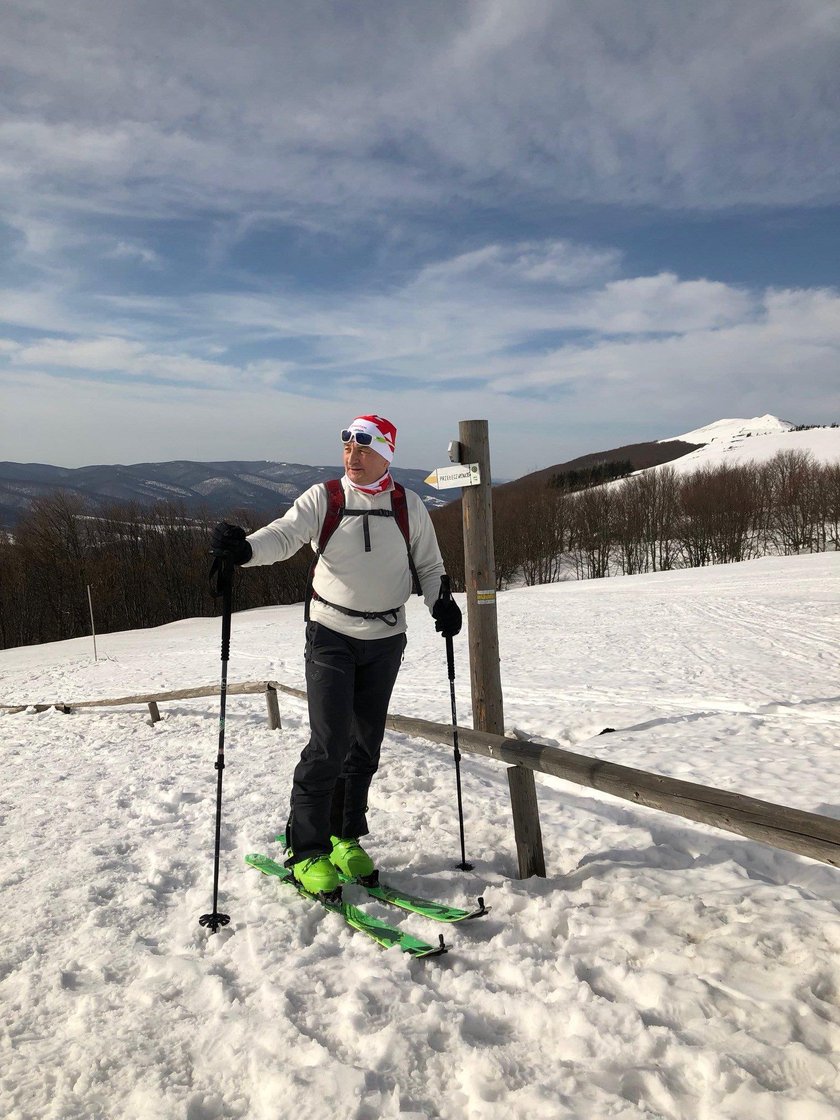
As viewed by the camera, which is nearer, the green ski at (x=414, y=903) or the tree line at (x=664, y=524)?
the green ski at (x=414, y=903)

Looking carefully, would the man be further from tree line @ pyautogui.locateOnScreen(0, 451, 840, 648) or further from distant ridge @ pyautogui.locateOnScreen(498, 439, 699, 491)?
distant ridge @ pyautogui.locateOnScreen(498, 439, 699, 491)

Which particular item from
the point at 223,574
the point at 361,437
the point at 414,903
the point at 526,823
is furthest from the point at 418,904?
the point at 361,437

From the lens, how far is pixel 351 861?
3.55 metres

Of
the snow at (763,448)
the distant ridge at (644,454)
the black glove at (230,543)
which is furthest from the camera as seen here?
the distant ridge at (644,454)

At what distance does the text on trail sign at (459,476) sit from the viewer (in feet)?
19.1

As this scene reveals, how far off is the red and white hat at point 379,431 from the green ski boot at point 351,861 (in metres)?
2.11

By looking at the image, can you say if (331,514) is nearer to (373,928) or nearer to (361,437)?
(361,437)

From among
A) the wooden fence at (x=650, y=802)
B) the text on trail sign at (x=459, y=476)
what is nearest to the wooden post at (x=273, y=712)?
the text on trail sign at (x=459, y=476)

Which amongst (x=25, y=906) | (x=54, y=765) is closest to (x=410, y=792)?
(x=25, y=906)

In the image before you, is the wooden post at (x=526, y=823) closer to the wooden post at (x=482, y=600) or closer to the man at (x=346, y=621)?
the man at (x=346, y=621)

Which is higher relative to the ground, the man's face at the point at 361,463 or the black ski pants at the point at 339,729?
the man's face at the point at 361,463

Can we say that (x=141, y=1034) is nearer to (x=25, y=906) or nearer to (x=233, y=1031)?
(x=233, y=1031)

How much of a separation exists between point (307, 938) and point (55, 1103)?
118 centimetres

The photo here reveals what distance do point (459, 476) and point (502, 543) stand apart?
4976 centimetres
